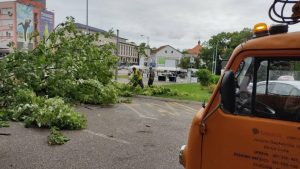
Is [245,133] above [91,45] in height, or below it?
below

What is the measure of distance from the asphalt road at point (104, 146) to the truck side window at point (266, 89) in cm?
332

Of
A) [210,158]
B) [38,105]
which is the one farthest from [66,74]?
[210,158]

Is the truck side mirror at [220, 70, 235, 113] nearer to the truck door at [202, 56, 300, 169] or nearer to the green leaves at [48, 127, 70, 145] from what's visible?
the truck door at [202, 56, 300, 169]

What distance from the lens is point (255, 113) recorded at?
8.79 feet

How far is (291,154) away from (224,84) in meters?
0.70

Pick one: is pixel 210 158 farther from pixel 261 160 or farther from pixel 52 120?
pixel 52 120

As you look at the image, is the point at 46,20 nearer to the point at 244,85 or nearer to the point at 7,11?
the point at 7,11

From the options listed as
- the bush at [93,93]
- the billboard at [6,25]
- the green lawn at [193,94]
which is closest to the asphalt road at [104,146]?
the bush at [93,93]

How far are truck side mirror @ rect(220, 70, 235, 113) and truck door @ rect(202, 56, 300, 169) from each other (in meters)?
0.11

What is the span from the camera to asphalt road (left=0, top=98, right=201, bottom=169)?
5766 millimetres

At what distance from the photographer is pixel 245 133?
8.55ft

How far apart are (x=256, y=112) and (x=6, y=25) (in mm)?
→ 55130

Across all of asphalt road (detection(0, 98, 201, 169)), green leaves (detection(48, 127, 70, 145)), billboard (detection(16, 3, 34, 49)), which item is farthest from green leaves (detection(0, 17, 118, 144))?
billboard (detection(16, 3, 34, 49))

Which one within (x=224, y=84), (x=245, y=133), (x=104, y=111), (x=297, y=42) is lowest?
(x=104, y=111)
